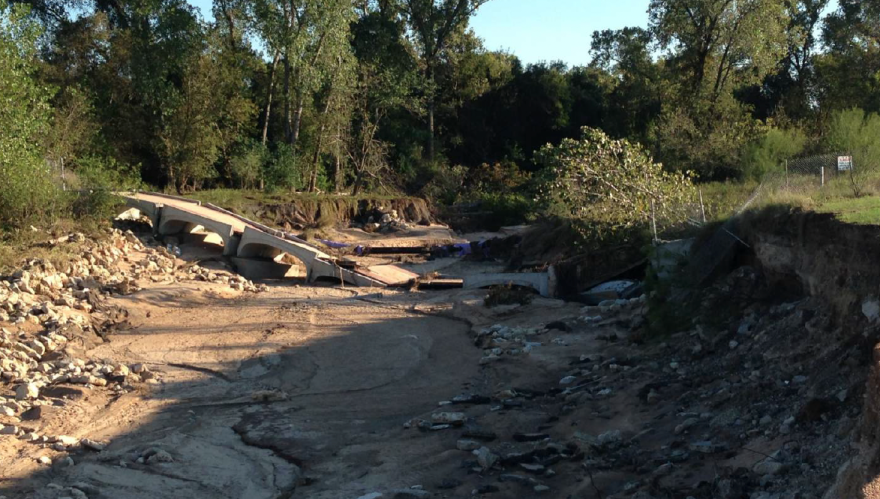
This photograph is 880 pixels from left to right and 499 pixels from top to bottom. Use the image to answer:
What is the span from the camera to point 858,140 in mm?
20594

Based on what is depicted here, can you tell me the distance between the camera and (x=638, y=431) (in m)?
10.0

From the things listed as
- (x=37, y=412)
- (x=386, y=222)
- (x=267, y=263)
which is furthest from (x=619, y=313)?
(x=386, y=222)

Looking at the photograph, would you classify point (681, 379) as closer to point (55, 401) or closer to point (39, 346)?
point (55, 401)

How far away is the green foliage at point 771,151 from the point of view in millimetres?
24297

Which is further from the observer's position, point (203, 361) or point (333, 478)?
point (203, 361)

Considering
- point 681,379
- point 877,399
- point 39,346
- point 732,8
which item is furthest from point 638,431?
point 732,8

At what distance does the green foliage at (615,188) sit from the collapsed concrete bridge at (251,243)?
699 centimetres

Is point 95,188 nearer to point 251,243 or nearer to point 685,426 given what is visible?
point 251,243

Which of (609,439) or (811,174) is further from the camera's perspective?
(811,174)

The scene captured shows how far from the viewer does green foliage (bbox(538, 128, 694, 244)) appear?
1773 centimetres

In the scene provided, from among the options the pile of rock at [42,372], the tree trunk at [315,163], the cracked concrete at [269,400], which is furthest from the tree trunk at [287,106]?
the pile of rock at [42,372]

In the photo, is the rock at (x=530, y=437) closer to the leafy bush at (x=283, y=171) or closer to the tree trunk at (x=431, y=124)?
the leafy bush at (x=283, y=171)

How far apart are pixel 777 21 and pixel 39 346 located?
2830cm

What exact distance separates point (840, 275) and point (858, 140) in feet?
39.8
